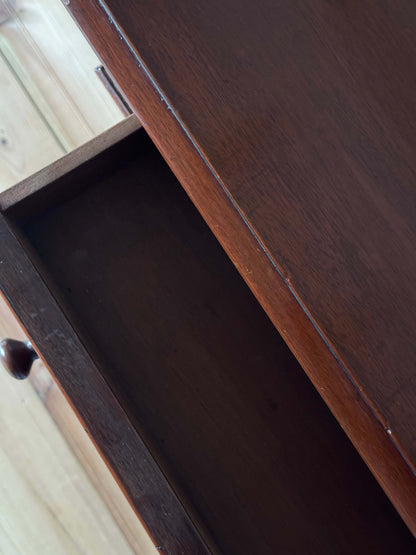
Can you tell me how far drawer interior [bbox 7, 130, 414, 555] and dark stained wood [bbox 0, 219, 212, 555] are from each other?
2.1 inches

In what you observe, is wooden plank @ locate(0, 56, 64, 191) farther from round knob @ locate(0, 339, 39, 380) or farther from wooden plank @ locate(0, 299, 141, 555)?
round knob @ locate(0, 339, 39, 380)

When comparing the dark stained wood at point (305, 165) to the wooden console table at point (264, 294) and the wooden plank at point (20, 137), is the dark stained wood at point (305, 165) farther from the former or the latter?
the wooden plank at point (20, 137)

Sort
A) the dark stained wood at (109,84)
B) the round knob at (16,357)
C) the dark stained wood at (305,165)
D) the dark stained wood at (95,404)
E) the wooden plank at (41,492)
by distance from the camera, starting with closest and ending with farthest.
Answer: the dark stained wood at (305,165)
the dark stained wood at (95,404)
the round knob at (16,357)
the dark stained wood at (109,84)
the wooden plank at (41,492)

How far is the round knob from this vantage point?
2.27 ft

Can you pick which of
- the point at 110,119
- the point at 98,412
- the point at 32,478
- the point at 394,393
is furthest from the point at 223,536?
the point at 110,119

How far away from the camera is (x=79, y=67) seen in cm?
123

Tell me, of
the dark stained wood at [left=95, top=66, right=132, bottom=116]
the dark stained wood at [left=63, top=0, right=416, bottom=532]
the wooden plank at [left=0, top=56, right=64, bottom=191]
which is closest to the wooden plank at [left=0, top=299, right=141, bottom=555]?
the wooden plank at [left=0, top=56, right=64, bottom=191]

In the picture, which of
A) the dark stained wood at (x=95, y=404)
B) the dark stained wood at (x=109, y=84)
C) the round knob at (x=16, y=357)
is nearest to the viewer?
the dark stained wood at (x=95, y=404)

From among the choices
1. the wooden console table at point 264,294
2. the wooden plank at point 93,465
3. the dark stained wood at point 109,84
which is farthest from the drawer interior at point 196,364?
the wooden plank at point 93,465

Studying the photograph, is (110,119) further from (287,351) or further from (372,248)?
(372,248)

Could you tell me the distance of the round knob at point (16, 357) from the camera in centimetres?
69

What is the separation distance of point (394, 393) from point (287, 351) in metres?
0.27

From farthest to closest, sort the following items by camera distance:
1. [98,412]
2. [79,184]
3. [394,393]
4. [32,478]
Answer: [32,478]
[79,184]
[98,412]
[394,393]

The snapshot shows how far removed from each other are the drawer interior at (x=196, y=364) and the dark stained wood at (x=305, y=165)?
217 mm
